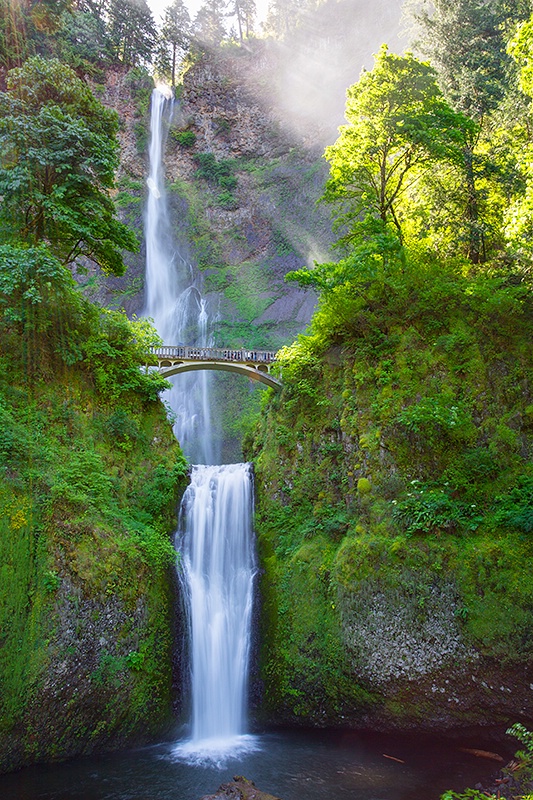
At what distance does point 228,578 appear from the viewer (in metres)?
14.5

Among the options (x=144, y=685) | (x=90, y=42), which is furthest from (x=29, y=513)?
(x=90, y=42)

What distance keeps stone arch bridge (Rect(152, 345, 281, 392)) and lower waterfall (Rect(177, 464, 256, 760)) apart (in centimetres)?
528

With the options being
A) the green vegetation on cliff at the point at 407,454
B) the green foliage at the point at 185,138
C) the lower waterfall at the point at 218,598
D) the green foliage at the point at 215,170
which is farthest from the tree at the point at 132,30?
the lower waterfall at the point at 218,598

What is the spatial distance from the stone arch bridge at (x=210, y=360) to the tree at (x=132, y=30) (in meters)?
35.4

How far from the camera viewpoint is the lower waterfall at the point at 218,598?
12.1m

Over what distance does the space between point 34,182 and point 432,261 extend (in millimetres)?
11707

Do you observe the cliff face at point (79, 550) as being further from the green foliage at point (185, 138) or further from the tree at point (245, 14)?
the tree at point (245, 14)

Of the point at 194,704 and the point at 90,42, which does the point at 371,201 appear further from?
the point at 90,42

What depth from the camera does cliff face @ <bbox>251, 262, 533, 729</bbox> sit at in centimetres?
1039

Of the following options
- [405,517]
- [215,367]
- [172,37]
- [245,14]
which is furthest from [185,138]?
[405,517]

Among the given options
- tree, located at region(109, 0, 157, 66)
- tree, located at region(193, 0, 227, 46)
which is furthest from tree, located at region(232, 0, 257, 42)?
tree, located at region(109, 0, 157, 66)

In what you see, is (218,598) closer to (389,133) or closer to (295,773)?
(295,773)

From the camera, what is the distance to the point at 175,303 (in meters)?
35.2

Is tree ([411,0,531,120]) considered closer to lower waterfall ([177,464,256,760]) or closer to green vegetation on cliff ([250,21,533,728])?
green vegetation on cliff ([250,21,533,728])
